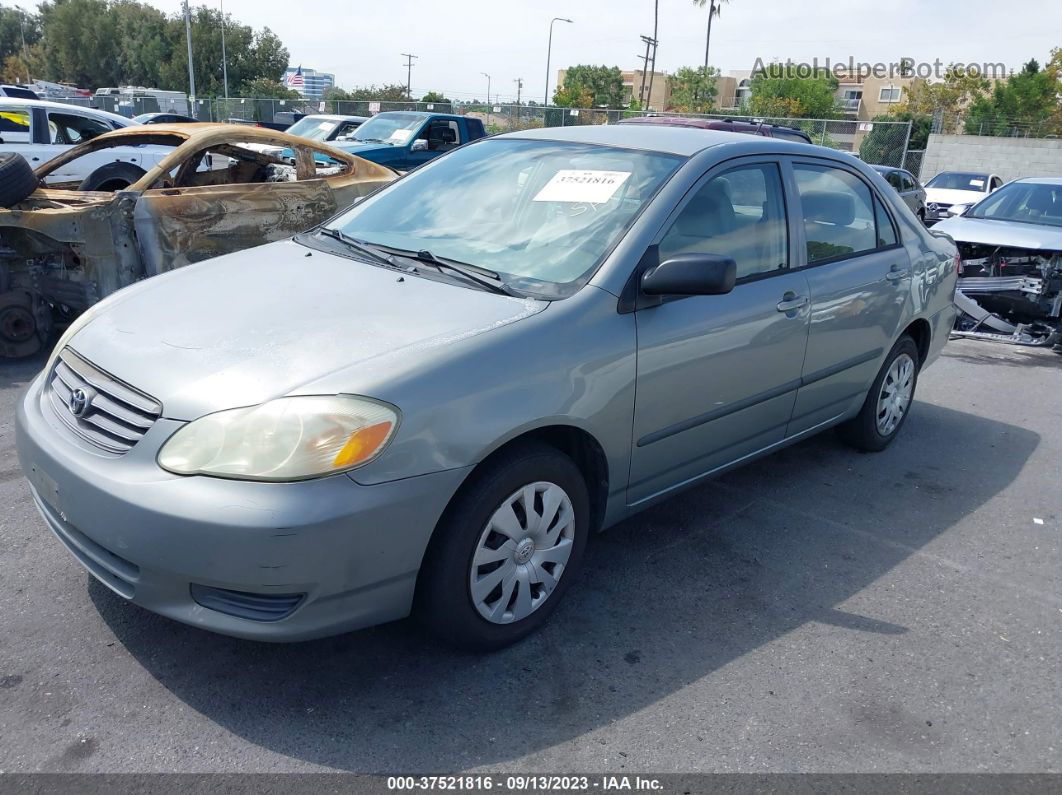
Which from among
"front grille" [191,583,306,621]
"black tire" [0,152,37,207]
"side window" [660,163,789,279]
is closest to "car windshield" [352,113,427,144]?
"black tire" [0,152,37,207]

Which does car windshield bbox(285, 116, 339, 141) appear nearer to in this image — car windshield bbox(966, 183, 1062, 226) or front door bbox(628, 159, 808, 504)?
car windshield bbox(966, 183, 1062, 226)

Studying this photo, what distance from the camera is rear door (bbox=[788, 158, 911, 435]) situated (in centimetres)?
403

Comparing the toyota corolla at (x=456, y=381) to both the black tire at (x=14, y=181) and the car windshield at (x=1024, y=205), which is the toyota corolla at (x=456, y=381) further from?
the car windshield at (x=1024, y=205)

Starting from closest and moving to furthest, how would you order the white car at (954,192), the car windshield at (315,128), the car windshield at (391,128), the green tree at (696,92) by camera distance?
the car windshield at (391,128)
the car windshield at (315,128)
the white car at (954,192)
the green tree at (696,92)

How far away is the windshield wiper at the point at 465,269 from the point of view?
309cm

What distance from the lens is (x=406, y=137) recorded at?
14305 mm

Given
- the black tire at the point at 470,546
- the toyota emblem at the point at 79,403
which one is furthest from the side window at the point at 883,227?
the toyota emblem at the point at 79,403

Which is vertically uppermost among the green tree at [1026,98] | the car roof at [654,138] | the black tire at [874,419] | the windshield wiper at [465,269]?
the green tree at [1026,98]

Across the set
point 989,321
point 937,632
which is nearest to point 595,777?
point 937,632

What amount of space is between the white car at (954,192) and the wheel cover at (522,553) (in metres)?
15.8

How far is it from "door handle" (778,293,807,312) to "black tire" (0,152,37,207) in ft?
18.0

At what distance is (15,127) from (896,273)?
10805 millimetres

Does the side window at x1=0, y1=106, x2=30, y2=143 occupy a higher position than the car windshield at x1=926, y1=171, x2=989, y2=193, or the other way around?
the side window at x1=0, y1=106, x2=30, y2=143

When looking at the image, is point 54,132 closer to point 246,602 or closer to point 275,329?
point 275,329
